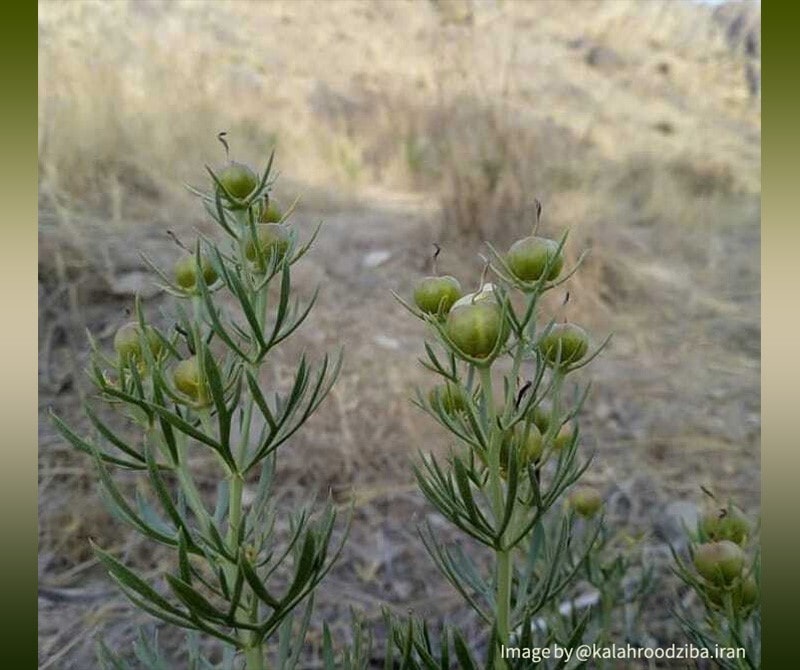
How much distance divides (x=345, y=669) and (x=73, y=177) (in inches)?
88.9

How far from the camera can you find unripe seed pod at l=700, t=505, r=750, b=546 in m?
0.69

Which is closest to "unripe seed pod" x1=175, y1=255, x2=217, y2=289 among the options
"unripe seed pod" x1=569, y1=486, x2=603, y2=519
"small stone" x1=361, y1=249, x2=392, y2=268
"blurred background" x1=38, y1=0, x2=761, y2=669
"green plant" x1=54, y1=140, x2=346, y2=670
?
"green plant" x1=54, y1=140, x2=346, y2=670

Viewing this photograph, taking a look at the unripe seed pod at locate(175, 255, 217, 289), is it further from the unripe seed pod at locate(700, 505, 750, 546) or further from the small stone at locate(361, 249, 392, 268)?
the small stone at locate(361, 249, 392, 268)

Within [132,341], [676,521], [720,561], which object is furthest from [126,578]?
[676,521]

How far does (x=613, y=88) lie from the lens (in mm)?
4512

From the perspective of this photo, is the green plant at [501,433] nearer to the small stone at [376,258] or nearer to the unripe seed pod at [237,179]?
the unripe seed pod at [237,179]

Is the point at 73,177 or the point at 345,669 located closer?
the point at 345,669

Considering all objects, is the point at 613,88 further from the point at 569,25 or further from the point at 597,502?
the point at 597,502

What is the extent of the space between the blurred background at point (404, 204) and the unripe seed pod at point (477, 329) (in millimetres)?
502

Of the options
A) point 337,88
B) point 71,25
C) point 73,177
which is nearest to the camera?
point 73,177

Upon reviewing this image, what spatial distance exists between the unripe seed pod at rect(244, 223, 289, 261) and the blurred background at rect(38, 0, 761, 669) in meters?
0.50

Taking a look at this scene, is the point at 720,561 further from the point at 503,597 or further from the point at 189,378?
the point at 189,378

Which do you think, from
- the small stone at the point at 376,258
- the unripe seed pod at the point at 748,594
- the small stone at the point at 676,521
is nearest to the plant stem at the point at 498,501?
the unripe seed pod at the point at 748,594

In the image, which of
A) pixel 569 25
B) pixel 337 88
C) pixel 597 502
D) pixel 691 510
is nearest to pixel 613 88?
pixel 569 25
